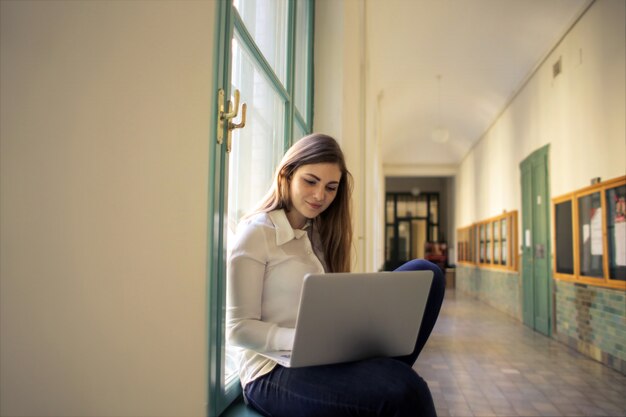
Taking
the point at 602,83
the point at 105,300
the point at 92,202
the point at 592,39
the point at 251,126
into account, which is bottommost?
the point at 105,300

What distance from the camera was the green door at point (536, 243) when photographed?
7207 millimetres

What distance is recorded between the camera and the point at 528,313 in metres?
8.13

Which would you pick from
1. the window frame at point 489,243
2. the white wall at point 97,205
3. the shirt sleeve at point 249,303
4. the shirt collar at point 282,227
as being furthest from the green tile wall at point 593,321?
the white wall at point 97,205

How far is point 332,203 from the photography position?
1898 millimetres

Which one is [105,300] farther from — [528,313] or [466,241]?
[466,241]

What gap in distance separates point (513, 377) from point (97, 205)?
4.42 metres

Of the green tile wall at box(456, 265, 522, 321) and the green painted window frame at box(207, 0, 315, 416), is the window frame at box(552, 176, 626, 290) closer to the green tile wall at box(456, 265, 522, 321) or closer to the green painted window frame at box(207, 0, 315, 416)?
the green tile wall at box(456, 265, 522, 321)

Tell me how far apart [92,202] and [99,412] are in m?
0.30

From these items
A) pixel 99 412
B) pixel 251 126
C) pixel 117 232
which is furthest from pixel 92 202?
pixel 251 126

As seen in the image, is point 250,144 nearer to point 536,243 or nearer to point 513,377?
point 513,377

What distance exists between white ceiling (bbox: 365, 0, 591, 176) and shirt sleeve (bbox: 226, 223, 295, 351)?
212 inches

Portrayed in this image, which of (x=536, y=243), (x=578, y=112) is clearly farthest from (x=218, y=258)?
(x=536, y=243)

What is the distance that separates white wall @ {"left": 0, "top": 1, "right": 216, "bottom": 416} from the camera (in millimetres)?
667

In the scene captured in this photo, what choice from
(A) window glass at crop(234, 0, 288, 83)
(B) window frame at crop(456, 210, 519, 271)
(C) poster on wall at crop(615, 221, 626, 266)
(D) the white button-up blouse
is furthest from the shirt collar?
(B) window frame at crop(456, 210, 519, 271)
